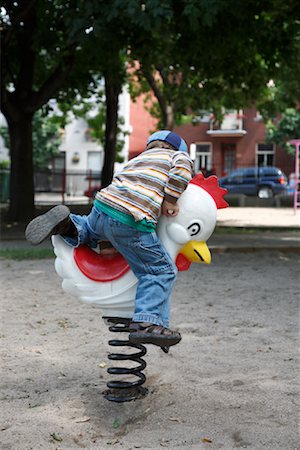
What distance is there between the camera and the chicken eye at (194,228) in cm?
320

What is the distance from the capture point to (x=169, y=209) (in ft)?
10.3

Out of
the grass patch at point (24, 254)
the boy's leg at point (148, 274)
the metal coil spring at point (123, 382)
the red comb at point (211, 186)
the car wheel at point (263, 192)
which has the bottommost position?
the car wheel at point (263, 192)

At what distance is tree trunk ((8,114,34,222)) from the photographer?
1477 cm

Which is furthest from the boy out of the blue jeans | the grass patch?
the grass patch

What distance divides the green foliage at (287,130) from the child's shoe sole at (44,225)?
37605 mm

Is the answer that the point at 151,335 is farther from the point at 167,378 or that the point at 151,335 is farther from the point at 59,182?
the point at 59,182

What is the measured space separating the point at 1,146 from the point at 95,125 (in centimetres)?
2064

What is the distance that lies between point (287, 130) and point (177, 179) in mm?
37759

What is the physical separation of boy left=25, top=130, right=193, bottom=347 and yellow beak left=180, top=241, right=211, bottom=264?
0.53 feet

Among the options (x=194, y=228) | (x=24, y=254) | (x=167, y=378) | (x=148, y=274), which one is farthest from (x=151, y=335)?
(x=24, y=254)

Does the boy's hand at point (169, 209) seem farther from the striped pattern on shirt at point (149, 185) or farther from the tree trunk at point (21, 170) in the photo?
the tree trunk at point (21, 170)

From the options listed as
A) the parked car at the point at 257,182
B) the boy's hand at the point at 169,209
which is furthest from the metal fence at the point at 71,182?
the boy's hand at the point at 169,209

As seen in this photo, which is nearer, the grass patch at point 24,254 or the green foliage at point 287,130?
the grass patch at point 24,254

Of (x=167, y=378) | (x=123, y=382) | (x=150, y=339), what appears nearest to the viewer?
(x=150, y=339)
